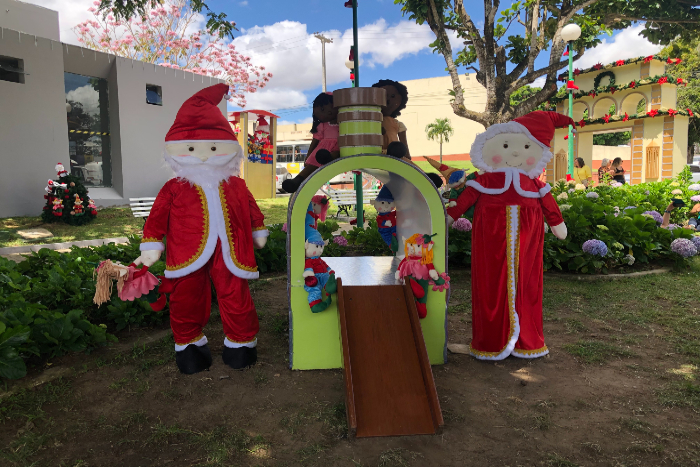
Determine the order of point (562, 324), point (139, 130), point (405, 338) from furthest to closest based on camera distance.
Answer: point (139, 130)
point (562, 324)
point (405, 338)

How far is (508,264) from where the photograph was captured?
3025mm

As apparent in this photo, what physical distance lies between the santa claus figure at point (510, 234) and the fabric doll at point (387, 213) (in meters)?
1.01

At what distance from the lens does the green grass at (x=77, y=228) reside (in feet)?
25.4

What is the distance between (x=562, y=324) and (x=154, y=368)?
318cm

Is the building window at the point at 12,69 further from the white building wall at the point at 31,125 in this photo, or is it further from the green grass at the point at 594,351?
the green grass at the point at 594,351

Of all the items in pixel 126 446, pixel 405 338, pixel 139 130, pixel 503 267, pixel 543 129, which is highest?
pixel 139 130

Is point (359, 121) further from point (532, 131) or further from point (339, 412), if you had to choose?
point (339, 412)

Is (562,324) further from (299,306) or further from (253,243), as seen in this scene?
(253,243)

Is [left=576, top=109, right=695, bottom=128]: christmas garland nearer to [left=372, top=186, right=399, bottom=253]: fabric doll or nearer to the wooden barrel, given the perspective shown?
[left=372, top=186, right=399, bottom=253]: fabric doll

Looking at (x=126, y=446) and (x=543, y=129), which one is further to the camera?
(x=543, y=129)

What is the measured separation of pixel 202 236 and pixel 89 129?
34.6 feet

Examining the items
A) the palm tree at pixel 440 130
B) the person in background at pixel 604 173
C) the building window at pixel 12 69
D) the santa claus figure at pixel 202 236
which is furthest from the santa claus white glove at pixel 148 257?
the palm tree at pixel 440 130

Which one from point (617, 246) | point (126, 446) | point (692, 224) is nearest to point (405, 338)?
point (126, 446)

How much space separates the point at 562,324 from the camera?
3877mm
